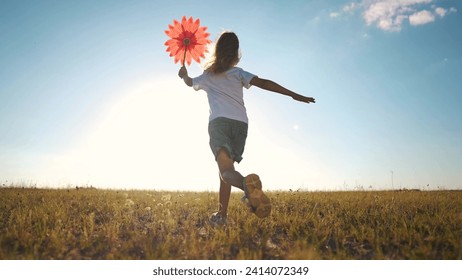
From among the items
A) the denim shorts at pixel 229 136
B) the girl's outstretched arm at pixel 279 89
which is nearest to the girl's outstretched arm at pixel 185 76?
the denim shorts at pixel 229 136

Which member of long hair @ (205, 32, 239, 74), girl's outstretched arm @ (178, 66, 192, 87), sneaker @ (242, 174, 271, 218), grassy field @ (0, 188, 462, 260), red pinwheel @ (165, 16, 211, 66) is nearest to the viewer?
grassy field @ (0, 188, 462, 260)

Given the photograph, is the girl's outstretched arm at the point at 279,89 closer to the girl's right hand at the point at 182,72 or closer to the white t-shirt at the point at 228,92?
the white t-shirt at the point at 228,92

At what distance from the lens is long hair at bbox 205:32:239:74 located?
4.23 m

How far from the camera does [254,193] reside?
3.32 m

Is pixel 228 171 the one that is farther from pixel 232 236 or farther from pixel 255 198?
pixel 232 236

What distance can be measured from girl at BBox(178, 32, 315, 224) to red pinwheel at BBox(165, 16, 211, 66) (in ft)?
1.72

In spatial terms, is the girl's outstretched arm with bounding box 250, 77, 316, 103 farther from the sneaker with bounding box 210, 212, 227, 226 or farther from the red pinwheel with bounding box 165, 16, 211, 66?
the sneaker with bounding box 210, 212, 227, 226

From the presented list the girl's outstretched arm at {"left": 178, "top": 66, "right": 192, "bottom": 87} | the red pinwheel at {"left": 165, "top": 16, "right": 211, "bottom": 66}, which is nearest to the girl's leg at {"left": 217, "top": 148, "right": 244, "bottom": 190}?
the girl's outstretched arm at {"left": 178, "top": 66, "right": 192, "bottom": 87}

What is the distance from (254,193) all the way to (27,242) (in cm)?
211

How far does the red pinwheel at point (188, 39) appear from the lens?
4781 mm

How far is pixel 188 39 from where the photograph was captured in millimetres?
4805

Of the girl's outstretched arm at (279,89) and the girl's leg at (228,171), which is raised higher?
the girl's outstretched arm at (279,89)

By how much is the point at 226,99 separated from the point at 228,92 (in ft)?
0.30
